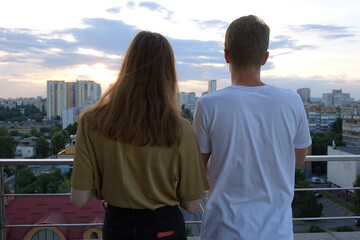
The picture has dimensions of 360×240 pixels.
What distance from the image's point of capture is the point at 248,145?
115 centimetres

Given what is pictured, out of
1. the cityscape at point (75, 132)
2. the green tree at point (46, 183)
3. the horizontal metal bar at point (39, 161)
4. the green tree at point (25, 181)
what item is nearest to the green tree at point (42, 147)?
the cityscape at point (75, 132)

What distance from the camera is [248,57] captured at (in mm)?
1181

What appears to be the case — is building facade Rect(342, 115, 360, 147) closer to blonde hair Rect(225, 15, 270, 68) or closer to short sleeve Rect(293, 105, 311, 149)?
short sleeve Rect(293, 105, 311, 149)

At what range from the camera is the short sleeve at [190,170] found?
1139 mm

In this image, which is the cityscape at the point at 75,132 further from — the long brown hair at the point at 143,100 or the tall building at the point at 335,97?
the tall building at the point at 335,97

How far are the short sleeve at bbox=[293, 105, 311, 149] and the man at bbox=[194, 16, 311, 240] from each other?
0.05 m

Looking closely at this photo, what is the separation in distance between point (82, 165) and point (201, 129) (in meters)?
0.47

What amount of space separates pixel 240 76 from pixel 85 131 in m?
0.62

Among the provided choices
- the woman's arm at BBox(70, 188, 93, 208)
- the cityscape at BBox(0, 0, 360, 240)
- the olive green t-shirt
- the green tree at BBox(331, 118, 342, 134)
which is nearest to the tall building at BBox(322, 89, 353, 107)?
the green tree at BBox(331, 118, 342, 134)

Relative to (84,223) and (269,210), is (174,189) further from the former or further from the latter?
(84,223)

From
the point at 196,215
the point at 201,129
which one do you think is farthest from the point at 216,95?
the point at 196,215

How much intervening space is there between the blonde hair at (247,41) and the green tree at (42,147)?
161 inches

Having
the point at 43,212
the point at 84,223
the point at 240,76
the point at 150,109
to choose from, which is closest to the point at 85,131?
the point at 150,109

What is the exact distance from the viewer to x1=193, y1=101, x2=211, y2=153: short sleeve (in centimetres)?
116
